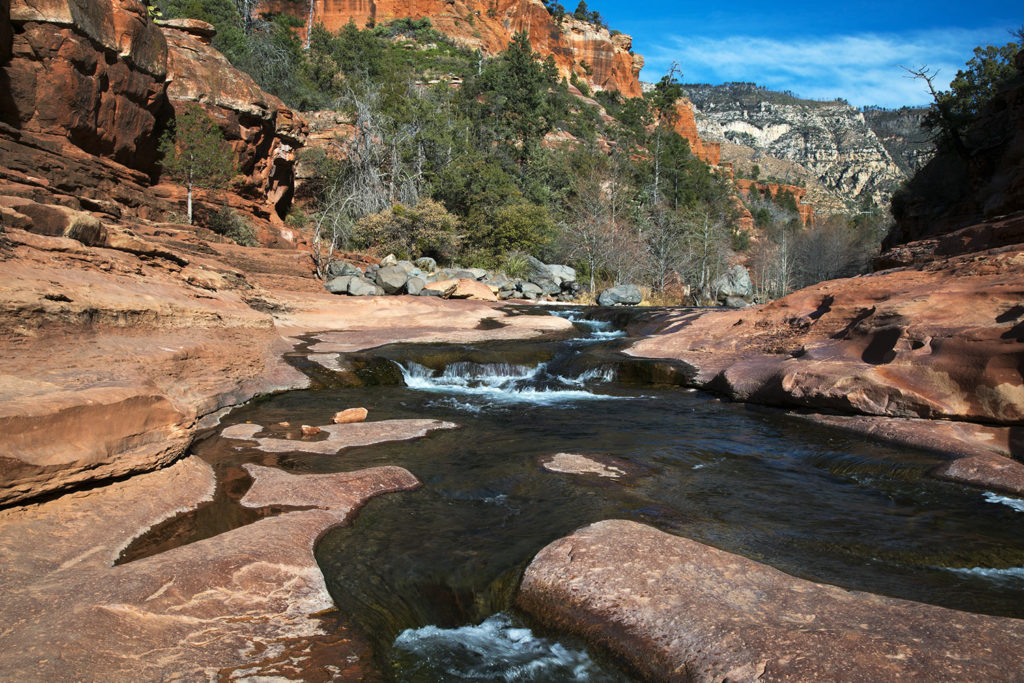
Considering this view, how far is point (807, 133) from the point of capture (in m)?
118

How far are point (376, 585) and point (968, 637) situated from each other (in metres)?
3.09

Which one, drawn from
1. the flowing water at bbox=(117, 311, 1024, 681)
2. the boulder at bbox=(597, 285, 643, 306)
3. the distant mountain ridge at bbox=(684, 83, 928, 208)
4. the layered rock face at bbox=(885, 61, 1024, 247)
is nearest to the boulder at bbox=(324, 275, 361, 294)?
the flowing water at bbox=(117, 311, 1024, 681)

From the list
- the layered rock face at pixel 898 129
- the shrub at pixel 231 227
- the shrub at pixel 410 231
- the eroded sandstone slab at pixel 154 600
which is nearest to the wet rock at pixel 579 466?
the eroded sandstone slab at pixel 154 600

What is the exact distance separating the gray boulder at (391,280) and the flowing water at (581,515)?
9878 millimetres

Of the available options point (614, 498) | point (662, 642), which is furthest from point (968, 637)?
point (614, 498)

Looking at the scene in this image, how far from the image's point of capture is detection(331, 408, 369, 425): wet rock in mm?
7301

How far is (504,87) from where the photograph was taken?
120 ft

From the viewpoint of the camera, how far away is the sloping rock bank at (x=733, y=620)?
249 centimetres

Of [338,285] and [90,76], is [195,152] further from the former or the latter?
[338,285]

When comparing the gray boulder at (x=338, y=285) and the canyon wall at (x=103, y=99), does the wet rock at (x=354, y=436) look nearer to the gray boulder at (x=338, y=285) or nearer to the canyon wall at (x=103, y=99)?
the canyon wall at (x=103, y=99)

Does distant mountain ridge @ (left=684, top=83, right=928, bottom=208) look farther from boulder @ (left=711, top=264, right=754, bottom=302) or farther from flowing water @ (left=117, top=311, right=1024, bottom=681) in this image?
flowing water @ (left=117, top=311, right=1024, bottom=681)

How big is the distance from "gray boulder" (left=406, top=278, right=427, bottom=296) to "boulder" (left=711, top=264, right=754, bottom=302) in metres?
21.6

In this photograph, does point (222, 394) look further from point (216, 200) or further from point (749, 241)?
point (749, 241)

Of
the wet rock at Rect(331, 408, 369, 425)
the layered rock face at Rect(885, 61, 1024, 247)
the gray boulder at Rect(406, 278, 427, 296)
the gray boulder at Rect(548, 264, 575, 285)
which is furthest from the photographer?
the gray boulder at Rect(548, 264, 575, 285)
